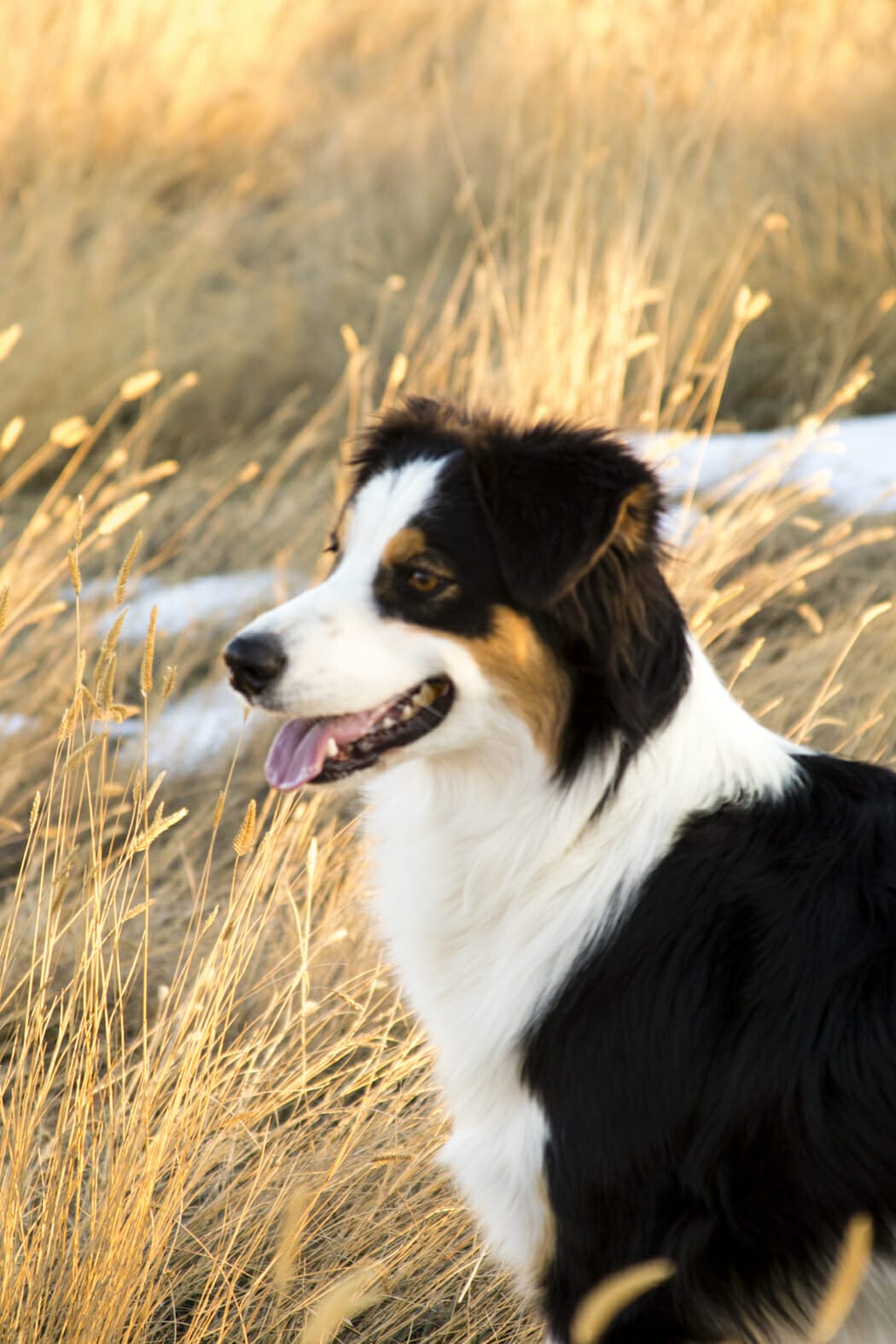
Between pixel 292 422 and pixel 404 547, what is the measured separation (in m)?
5.02

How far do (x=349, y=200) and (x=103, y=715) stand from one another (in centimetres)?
690

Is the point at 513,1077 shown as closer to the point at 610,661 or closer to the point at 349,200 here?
the point at 610,661

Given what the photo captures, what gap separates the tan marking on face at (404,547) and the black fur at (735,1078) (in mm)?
636

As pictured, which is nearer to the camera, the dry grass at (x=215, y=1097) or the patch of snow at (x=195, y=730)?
the dry grass at (x=215, y=1097)

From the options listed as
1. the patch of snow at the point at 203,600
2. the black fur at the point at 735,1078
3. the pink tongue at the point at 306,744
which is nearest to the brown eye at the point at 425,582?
the pink tongue at the point at 306,744

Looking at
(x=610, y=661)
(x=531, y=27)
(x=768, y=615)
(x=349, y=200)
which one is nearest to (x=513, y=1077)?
(x=610, y=661)

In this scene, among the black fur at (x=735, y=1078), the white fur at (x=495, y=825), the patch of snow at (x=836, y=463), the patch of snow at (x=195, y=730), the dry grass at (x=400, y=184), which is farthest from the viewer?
the dry grass at (x=400, y=184)

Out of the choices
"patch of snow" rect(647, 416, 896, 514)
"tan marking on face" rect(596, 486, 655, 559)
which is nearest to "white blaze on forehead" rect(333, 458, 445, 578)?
"tan marking on face" rect(596, 486, 655, 559)

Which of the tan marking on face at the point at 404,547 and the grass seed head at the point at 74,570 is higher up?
the grass seed head at the point at 74,570

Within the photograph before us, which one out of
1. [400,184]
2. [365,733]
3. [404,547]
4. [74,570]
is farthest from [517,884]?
[400,184]

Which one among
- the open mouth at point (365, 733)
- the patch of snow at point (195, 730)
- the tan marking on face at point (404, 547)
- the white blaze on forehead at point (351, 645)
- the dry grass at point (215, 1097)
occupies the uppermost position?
the tan marking on face at point (404, 547)

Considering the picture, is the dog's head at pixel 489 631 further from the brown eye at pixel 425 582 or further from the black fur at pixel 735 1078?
the black fur at pixel 735 1078

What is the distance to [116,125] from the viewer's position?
784cm

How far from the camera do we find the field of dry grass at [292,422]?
7.82 feet
